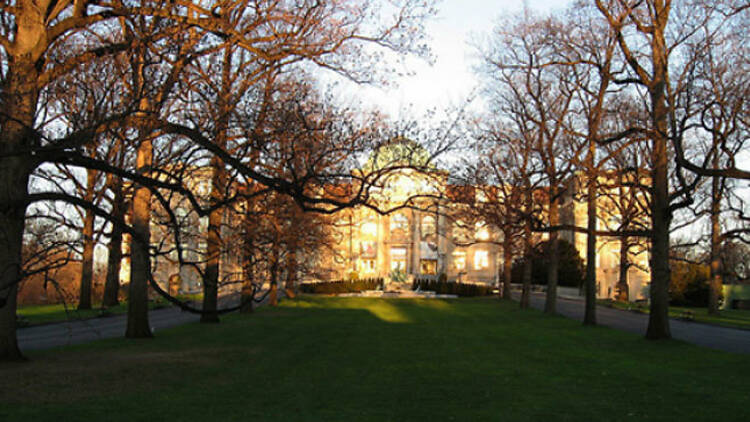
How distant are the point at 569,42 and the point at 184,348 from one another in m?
17.2

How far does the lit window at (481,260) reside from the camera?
91688 mm

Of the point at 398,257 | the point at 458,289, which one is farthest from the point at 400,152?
the point at 398,257

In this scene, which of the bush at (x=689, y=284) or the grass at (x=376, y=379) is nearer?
the grass at (x=376, y=379)

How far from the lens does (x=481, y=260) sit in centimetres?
9219

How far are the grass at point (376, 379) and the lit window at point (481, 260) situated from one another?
6918 centimetres

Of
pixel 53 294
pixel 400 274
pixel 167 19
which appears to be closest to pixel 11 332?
pixel 167 19

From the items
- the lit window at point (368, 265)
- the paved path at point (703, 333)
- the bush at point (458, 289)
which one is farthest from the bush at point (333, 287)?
the paved path at point (703, 333)

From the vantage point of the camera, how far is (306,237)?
33.3m

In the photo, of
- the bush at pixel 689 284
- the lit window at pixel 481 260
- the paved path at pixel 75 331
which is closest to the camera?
the paved path at pixel 75 331

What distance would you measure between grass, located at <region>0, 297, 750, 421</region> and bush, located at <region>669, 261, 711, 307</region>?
33.3 metres

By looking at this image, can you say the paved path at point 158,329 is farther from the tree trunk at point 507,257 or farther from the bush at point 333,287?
the bush at point 333,287

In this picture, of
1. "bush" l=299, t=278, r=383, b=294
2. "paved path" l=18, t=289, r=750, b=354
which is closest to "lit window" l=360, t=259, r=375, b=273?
"bush" l=299, t=278, r=383, b=294

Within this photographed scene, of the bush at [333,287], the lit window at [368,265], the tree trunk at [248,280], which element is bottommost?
the bush at [333,287]

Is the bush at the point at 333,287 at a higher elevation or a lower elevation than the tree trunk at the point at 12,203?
lower
